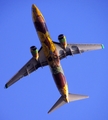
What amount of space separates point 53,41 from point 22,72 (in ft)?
28.2

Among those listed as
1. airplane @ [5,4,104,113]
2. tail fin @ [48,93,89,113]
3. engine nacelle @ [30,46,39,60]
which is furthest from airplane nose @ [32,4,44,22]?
tail fin @ [48,93,89,113]

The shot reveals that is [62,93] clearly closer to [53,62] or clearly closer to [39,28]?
[53,62]

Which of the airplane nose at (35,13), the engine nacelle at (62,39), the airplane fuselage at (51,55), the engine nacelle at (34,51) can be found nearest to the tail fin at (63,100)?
the airplane fuselage at (51,55)

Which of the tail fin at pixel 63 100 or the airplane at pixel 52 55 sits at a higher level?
the airplane at pixel 52 55

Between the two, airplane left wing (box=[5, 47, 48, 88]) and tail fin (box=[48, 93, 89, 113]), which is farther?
airplane left wing (box=[5, 47, 48, 88])

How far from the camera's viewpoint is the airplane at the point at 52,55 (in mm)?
83188

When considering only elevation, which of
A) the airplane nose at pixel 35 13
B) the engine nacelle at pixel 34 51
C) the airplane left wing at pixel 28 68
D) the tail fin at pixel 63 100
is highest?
the airplane nose at pixel 35 13

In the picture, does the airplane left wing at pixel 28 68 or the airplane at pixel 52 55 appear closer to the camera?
the airplane at pixel 52 55

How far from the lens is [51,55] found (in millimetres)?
84250

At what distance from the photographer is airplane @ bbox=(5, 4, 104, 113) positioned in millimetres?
83188

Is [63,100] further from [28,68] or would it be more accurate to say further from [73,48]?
[73,48]

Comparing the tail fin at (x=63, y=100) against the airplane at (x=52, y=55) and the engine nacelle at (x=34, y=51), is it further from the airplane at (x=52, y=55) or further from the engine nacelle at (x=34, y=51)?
the engine nacelle at (x=34, y=51)

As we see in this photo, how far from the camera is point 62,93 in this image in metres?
83.3

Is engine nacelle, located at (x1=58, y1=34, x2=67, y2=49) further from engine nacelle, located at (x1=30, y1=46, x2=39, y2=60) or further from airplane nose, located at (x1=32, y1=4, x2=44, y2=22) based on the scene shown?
airplane nose, located at (x1=32, y1=4, x2=44, y2=22)
